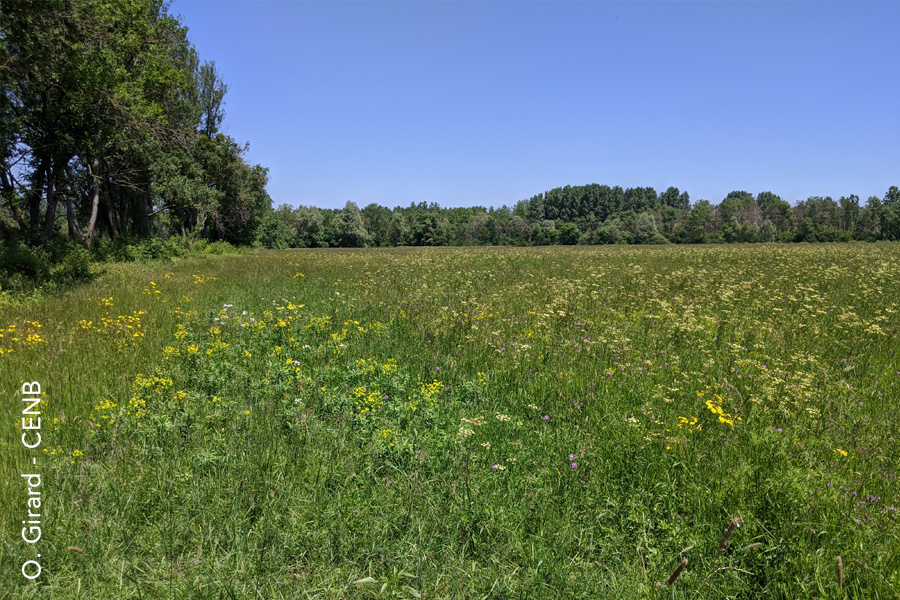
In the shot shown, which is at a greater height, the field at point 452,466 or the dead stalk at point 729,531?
the dead stalk at point 729,531

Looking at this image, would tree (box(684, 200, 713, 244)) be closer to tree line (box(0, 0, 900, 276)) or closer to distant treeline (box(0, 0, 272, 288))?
tree line (box(0, 0, 900, 276))

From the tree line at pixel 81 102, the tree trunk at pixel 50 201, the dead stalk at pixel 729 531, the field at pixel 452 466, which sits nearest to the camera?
the dead stalk at pixel 729 531

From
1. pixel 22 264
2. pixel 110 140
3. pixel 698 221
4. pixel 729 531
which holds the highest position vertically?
pixel 698 221

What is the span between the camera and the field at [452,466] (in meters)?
2.55

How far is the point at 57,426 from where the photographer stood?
377cm

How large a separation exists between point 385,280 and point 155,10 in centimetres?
2202

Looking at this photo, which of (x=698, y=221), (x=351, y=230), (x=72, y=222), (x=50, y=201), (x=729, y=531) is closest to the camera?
(x=729, y=531)

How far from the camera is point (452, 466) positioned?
356 cm

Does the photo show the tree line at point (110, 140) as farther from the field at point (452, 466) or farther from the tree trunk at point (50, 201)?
the field at point (452, 466)

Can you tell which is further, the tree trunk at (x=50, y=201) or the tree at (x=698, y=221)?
the tree at (x=698, y=221)

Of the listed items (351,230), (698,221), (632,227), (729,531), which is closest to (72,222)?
(729,531)

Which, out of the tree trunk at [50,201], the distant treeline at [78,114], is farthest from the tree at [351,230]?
the tree trunk at [50,201]

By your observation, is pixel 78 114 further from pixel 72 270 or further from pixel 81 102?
pixel 72 270

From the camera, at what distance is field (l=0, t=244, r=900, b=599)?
2.55m
